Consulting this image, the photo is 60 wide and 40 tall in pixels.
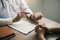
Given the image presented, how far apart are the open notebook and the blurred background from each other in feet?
2.65

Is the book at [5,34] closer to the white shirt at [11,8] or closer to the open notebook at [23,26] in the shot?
the open notebook at [23,26]

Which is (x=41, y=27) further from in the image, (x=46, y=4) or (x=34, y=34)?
(x=46, y=4)

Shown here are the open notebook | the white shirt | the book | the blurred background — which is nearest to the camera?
the book

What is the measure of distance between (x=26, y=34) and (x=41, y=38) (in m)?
0.15

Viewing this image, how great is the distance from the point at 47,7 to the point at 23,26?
39.4 inches

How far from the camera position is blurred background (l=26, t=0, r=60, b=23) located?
1890 millimetres

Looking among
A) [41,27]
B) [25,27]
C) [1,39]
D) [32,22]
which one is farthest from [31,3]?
[1,39]

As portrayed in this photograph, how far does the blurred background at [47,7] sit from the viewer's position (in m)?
1.89

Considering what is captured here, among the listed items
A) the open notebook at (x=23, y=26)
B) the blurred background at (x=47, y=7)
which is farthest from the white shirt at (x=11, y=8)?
the blurred background at (x=47, y=7)

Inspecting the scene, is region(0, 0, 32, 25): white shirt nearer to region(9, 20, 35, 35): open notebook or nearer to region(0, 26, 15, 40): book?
region(9, 20, 35, 35): open notebook

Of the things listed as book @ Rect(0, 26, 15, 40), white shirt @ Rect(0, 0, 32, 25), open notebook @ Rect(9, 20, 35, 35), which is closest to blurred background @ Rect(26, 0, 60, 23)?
white shirt @ Rect(0, 0, 32, 25)

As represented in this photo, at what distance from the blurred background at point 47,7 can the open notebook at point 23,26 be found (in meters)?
0.81

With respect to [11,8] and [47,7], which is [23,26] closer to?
[11,8]

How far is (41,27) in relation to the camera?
35.5 inches
